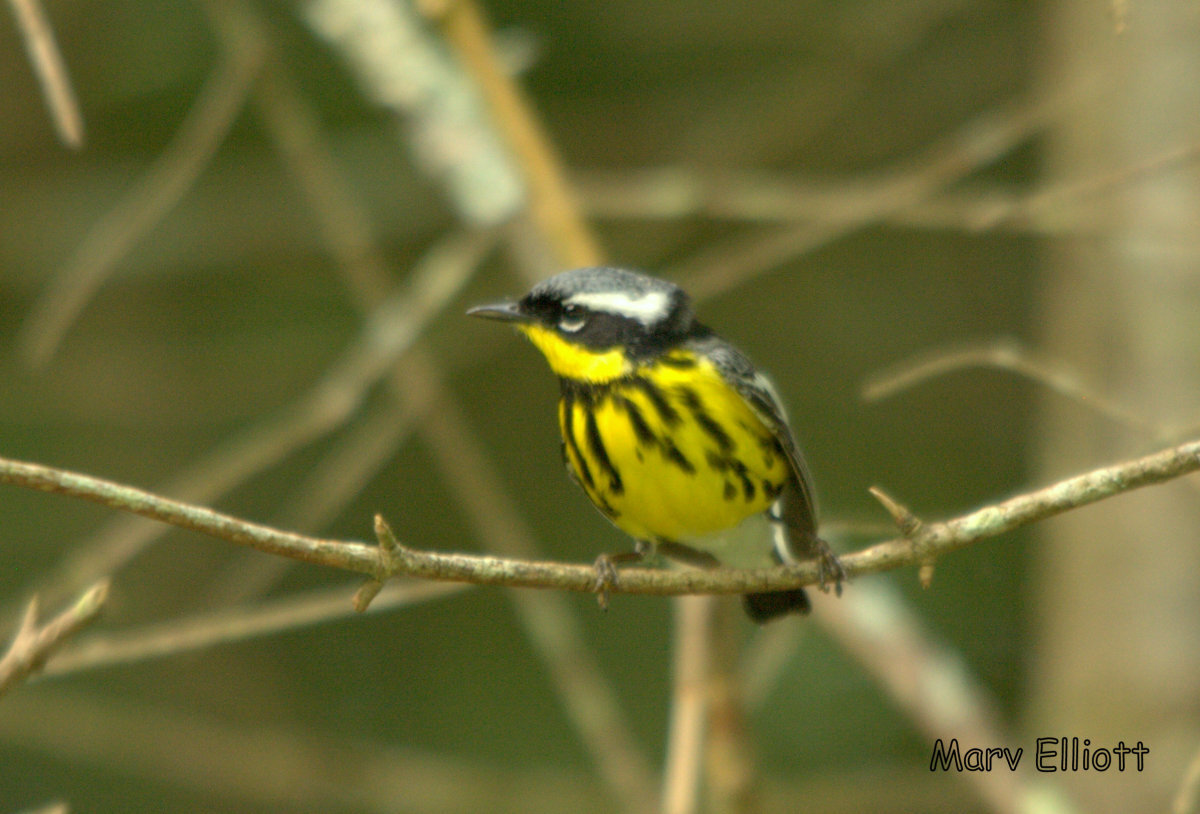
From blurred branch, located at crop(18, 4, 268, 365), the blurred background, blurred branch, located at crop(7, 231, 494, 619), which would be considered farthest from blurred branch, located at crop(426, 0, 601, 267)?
blurred branch, located at crop(18, 4, 268, 365)

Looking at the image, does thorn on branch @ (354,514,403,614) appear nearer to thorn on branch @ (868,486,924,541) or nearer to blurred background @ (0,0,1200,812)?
thorn on branch @ (868,486,924,541)

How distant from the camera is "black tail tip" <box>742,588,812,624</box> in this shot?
3533 millimetres

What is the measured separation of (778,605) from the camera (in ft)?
11.7

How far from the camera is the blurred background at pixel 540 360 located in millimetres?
4980

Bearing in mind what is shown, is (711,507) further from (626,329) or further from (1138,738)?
(1138,738)

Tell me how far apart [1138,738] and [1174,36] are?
273 cm

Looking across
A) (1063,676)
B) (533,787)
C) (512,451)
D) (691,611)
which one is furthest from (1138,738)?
(512,451)

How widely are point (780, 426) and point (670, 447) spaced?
0.30 metres

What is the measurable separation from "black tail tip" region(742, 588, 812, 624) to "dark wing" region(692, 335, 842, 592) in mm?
116

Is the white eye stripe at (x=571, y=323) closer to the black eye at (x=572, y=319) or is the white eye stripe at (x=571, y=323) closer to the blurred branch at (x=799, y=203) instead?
the black eye at (x=572, y=319)

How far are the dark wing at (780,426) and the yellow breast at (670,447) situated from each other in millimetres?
29

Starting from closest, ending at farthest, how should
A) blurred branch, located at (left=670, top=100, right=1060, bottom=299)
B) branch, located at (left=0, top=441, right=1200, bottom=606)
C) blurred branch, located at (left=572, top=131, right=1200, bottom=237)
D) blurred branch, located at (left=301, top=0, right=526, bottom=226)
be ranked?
branch, located at (left=0, top=441, right=1200, bottom=606) < blurred branch, located at (left=670, top=100, right=1060, bottom=299) < blurred branch, located at (left=572, top=131, right=1200, bottom=237) < blurred branch, located at (left=301, top=0, right=526, bottom=226)

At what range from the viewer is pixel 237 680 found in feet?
22.1

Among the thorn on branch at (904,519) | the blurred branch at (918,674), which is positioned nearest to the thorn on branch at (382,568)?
the thorn on branch at (904,519)
